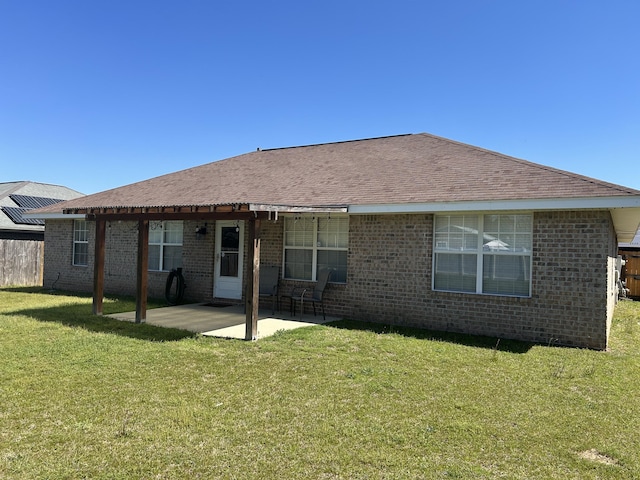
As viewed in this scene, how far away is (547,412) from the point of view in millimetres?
4648

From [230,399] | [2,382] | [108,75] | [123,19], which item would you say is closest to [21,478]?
[230,399]

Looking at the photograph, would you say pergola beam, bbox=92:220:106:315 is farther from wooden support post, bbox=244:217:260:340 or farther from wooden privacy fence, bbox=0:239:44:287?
wooden privacy fence, bbox=0:239:44:287

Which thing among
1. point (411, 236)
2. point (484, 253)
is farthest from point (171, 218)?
point (484, 253)

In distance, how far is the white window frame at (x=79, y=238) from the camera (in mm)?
15289

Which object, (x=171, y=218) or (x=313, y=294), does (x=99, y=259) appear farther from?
(x=313, y=294)

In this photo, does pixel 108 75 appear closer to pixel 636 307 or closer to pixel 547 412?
pixel 547 412

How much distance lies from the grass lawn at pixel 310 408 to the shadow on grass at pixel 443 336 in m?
0.13

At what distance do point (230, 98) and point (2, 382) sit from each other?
500 inches

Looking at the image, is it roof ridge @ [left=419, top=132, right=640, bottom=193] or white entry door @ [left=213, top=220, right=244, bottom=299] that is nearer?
roof ridge @ [left=419, top=132, right=640, bottom=193]

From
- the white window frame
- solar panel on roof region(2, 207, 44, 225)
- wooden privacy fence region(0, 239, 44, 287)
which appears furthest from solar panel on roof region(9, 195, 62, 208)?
the white window frame

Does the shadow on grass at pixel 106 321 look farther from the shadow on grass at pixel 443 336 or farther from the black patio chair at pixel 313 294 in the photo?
the shadow on grass at pixel 443 336

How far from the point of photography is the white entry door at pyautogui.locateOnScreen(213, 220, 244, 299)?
11.9 m

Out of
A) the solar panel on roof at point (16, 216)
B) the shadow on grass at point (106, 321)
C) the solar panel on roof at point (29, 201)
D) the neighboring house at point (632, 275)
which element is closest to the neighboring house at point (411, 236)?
the shadow on grass at point (106, 321)

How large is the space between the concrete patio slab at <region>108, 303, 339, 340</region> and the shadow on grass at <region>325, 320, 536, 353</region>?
2.20ft
